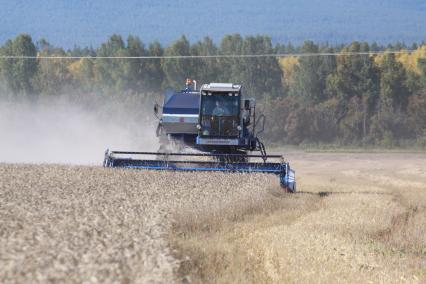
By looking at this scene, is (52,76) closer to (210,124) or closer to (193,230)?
(210,124)

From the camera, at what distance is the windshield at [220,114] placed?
2595cm

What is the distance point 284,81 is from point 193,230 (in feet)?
227

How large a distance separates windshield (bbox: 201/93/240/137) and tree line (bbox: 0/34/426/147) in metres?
42.1

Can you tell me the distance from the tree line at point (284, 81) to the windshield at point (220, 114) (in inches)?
1658

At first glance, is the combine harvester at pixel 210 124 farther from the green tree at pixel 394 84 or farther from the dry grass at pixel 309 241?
the green tree at pixel 394 84

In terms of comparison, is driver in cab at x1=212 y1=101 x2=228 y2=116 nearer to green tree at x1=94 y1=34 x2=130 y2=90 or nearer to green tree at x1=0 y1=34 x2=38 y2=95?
green tree at x1=94 y1=34 x2=130 y2=90

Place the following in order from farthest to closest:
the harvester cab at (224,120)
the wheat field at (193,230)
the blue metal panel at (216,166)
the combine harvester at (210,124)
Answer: the harvester cab at (224,120)
the combine harvester at (210,124)
the blue metal panel at (216,166)
the wheat field at (193,230)

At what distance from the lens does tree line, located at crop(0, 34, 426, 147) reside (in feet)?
228

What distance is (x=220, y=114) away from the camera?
26.0m

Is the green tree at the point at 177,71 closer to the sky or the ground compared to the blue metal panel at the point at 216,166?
closer to the sky

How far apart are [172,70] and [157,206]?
6161 centimetres

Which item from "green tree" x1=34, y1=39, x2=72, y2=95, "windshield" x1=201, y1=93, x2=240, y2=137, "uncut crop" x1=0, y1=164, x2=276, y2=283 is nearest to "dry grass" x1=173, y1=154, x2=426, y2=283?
"uncut crop" x1=0, y1=164, x2=276, y2=283

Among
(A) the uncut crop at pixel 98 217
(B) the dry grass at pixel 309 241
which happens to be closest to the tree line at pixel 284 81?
(B) the dry grass at pixel 309 241

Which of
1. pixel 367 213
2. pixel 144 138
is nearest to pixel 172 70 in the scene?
pixel 144 138
